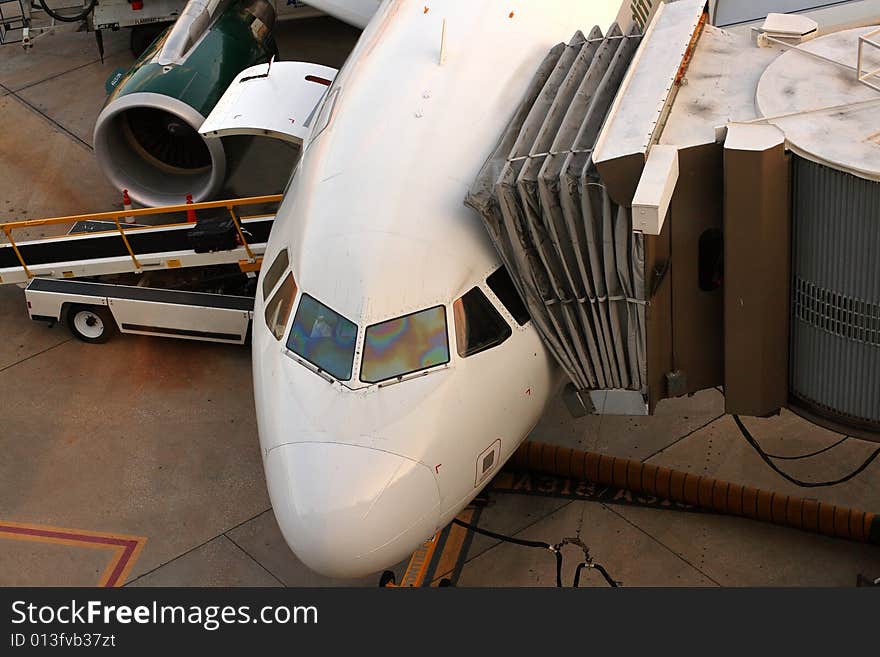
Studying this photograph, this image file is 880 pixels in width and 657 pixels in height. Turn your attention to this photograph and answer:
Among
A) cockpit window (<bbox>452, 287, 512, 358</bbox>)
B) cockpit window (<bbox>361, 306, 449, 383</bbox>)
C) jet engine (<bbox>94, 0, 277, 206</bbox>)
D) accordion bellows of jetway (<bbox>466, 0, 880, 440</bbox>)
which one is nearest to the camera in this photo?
accordion bellows of jetway (<bbox>466, 0, 880, 440</bbox>)

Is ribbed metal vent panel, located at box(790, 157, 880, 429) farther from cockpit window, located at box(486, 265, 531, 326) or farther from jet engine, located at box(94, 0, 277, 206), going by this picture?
jet engine, located at box(94, 0, 277, 206)

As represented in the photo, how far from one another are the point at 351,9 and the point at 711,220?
9.47 metres

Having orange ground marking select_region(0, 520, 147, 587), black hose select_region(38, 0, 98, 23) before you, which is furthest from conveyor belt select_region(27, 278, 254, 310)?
black hose select_region(38, 0, 98, 23)

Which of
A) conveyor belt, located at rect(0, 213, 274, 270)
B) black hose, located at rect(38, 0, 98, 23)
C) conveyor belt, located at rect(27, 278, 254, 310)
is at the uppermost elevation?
black hose, located at rect(38, 0, 98, 23)

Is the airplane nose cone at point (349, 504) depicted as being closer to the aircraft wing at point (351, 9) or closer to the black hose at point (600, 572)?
the black hose at point (600, 572)

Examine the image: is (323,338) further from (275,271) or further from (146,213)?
(146,213)

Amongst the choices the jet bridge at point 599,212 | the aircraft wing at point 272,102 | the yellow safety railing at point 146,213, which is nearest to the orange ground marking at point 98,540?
the yellow safety railing at point 146,213

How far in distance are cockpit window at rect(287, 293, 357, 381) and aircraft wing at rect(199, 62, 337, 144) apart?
4773 millimetres

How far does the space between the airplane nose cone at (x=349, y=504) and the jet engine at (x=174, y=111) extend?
7.95 metres

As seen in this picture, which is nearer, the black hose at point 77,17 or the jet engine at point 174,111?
the jet engine at point 174,111

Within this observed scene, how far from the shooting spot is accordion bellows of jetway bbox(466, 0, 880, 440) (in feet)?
28.9

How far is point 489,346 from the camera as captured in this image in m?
9.92

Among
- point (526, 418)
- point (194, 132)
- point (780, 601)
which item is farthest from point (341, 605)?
point (194, 132)

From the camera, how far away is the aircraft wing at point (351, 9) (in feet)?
56.3
